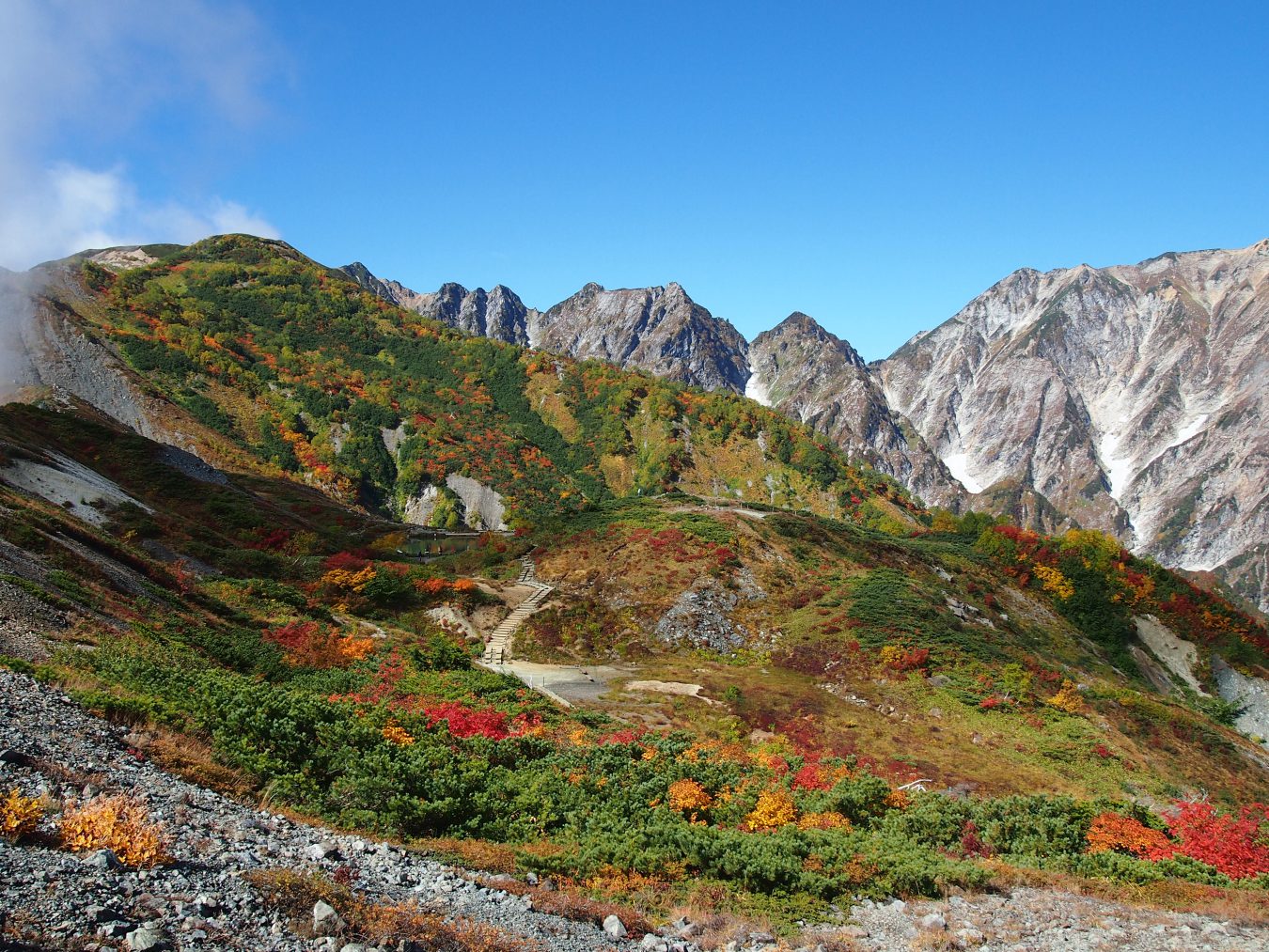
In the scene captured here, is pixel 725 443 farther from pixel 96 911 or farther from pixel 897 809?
pixel 96 911

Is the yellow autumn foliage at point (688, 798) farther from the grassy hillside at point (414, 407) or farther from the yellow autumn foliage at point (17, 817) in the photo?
the grassy hillside at point (414, 407)

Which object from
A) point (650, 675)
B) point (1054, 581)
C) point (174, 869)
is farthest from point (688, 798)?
point (1054, 581)

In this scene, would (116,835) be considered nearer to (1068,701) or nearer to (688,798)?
(688,798)

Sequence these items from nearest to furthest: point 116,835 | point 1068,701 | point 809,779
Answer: point 116,835 → point 809,779 → point 1068,701

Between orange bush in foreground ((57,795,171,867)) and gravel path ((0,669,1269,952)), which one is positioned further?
orange bush in foreground ((57,795,171,867))

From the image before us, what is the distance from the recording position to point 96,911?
6.66 m

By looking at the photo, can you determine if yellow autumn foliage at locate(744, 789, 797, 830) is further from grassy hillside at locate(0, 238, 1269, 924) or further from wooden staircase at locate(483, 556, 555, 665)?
wooden staircase at locate(483, 556, 555, 665)

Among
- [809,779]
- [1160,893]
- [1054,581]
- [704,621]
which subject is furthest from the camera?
[1054,581]

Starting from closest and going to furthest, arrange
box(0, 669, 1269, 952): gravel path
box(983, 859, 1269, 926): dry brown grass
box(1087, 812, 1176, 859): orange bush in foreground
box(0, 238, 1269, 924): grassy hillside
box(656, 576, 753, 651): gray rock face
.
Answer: box(0, 669, 1269, 952): gravel path
box(983, 859, 1269, 926): dry brown grass
box(0, 238, 1269, 924): grassy hillside
box(1087, 812, 1176, 859): orange bush in foreground
box(656, 576, 753, 651): gray rock face

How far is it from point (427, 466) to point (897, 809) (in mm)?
95239

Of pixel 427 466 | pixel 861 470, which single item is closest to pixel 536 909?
pixel 427 466

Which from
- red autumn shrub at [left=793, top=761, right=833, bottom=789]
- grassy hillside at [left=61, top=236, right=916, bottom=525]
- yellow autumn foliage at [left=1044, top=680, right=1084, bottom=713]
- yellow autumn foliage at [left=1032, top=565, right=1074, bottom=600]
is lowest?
red autumn shrub at [left=793, top=761, right=833, bottom=789]

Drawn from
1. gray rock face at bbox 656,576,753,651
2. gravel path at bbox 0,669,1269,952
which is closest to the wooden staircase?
gray rock face at bbox 656,576,753,651

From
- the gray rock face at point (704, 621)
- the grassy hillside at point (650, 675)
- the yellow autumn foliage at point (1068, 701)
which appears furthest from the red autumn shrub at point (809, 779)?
the gray rock face at point (704, 621)
